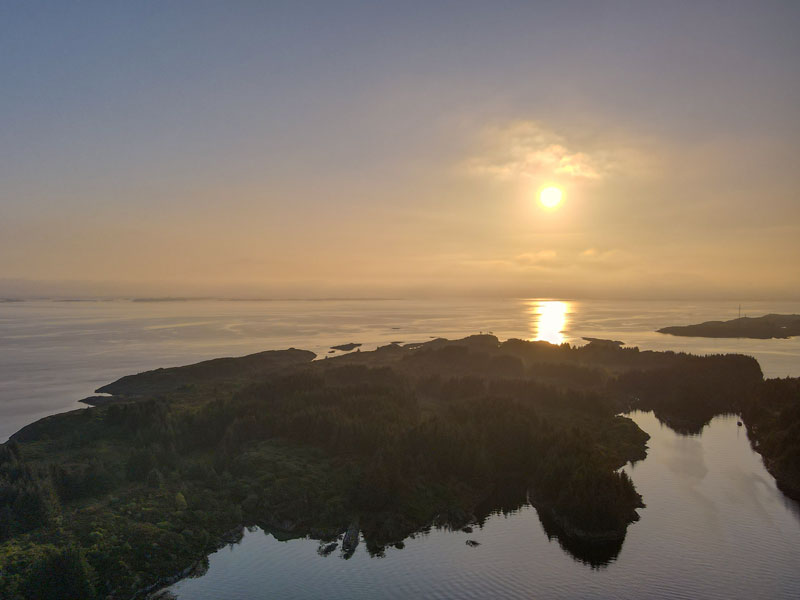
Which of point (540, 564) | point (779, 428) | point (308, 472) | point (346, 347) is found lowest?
point (540, 564)

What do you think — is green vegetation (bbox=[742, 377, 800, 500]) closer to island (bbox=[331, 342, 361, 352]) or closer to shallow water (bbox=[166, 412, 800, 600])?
shallow water (bbox=[166, 412, 800, 600])

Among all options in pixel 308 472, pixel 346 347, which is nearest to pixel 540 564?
pixel 308 472

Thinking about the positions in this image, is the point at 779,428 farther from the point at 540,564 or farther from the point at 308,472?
the point at 308,472

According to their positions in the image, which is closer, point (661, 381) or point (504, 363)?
point (661, 381)

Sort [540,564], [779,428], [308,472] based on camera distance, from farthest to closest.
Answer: [779,428], [308,472], [540,564]

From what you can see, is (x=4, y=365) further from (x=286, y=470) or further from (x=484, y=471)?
(x=484, y=471)

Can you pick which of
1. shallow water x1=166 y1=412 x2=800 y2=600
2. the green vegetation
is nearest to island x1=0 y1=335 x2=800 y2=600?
the green vegetation

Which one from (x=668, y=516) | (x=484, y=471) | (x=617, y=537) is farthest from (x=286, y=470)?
(x=668, y=516)

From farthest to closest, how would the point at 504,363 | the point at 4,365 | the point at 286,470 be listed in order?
the point at 4,365 < the point at 504,363 < the point at 286,470
